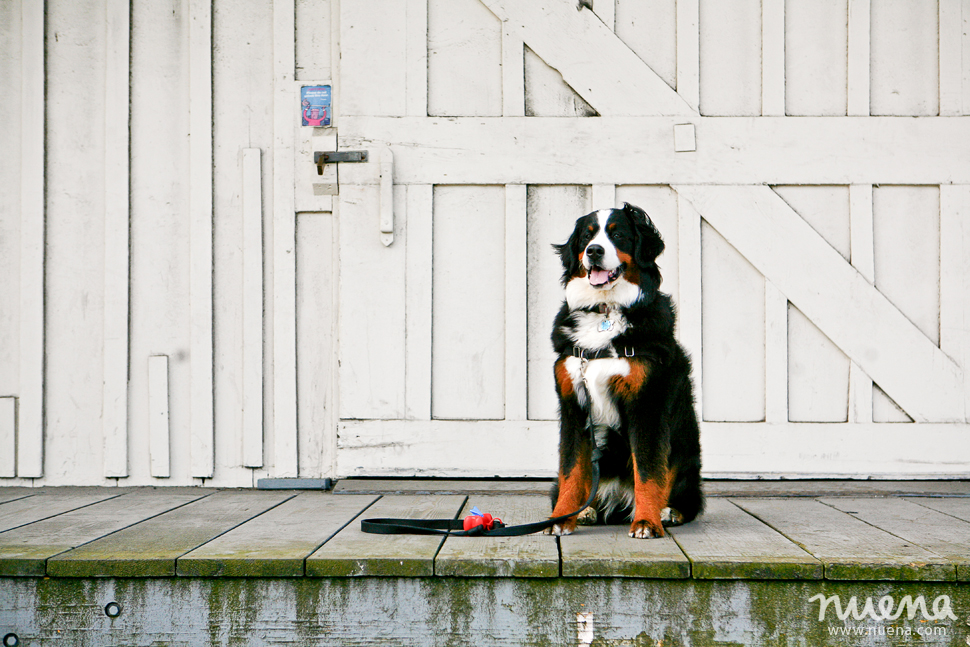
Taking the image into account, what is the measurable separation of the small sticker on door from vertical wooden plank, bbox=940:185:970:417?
2.52 meters

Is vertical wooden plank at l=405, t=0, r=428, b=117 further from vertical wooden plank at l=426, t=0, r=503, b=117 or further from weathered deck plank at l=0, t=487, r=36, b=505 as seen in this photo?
weathered deck plank at l=0, t=487, r=36, b=505

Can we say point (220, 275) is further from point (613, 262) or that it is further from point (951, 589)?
point (951, 589)

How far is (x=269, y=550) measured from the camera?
1.88 m

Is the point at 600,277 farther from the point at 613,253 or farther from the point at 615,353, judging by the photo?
the point at 615,353

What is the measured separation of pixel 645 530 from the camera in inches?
80.4

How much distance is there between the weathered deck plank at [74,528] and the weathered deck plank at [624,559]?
4.11 ft

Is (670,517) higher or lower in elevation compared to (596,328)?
lower

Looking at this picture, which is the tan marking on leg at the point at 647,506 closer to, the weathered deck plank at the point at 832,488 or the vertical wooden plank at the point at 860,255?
the weathered deck plank at the point at 832,488

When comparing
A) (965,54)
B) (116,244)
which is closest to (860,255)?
(965,54)

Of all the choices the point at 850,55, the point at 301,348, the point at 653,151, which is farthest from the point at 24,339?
the point at 850,55

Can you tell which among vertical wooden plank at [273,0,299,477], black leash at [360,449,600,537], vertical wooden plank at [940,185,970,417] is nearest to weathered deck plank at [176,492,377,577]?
black leash at [360,449,600,537]

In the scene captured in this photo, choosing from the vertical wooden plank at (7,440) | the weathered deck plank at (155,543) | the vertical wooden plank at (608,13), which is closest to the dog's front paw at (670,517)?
the weathered deck plank at (155,543)

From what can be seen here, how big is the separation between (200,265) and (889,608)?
8.81ft

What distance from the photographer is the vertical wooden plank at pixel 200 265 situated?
3.14m
